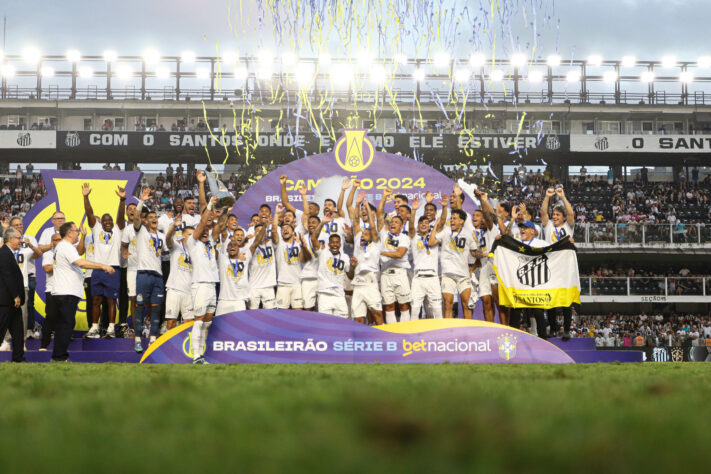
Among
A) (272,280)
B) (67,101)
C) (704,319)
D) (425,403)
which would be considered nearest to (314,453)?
(425,403)

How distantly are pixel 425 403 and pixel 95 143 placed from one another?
42.9 meters

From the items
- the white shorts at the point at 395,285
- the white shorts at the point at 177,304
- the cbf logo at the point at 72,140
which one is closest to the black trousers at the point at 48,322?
the white shorts at the point at 177,304

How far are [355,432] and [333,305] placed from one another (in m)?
10.1

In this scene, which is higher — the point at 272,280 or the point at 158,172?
the point at 158,172

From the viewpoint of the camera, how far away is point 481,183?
39625 mm

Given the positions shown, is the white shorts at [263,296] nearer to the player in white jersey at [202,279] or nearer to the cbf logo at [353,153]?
the player in white jersey at [202,279]

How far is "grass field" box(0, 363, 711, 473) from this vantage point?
7.01 ft

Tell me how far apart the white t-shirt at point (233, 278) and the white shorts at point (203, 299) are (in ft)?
2.42

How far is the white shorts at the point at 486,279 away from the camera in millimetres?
13375

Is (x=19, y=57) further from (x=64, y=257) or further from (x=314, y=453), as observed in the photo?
(x=314, y=453)

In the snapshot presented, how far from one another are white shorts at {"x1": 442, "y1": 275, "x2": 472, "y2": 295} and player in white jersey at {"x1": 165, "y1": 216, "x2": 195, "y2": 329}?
168 inches

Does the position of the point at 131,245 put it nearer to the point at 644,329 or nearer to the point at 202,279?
the point at 202,279

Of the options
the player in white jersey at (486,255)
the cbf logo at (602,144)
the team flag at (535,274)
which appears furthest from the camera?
the cbf logo at (602,144)

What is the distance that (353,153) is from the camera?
16.7 meters
